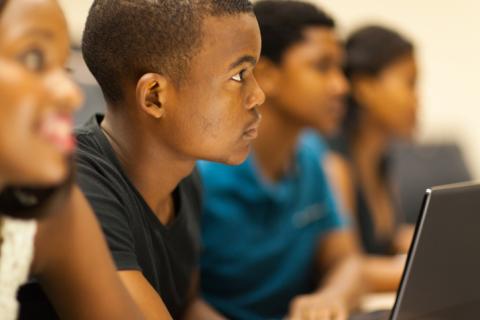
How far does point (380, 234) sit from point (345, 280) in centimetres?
56

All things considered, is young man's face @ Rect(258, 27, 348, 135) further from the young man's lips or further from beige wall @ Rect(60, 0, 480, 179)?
beige wall @ Rect(60, 0, 480, 179)

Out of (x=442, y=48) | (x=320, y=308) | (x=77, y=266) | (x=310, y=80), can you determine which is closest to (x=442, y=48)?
(x=442, y=48)

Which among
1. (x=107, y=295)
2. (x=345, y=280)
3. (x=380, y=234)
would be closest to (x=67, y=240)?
(x=107, y=295)

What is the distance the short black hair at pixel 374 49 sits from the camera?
2021mm

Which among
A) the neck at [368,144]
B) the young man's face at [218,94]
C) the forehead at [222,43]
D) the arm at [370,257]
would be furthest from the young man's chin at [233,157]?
the neck at [368,144]

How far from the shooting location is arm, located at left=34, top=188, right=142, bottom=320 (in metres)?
0.67

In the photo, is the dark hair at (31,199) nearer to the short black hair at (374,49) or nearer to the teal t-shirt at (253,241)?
the teal t-shirt at (253,241)

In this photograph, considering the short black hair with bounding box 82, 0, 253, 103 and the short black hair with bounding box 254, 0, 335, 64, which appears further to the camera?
the short black hair with bounding box 254, 0, 335, 64

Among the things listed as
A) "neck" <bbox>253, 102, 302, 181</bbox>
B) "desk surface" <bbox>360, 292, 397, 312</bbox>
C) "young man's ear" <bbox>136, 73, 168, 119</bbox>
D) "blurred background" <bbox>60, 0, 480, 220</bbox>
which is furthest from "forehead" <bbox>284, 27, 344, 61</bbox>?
"blurred background" <bbox>60, 0, 480, 220</bbox>

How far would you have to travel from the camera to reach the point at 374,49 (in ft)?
6.64

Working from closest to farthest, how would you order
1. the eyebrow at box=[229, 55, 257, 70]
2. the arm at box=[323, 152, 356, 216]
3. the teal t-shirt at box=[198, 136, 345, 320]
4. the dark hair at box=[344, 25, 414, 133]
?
the eyebrow at box=[229, 55, 257, 70], the teal t-shirt at box=[198, 136, 345, 320], the arm at box=[323, 152, 356, 216], the dark hair at box=[344, 25, 414, 133]

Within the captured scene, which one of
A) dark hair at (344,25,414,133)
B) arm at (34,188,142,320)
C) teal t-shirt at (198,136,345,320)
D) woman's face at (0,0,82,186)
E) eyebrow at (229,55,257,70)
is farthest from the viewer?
dark hair at (344,25,414,133)

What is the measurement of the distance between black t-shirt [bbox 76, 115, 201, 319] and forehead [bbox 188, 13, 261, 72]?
163 mm

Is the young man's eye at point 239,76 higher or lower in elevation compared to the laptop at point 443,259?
higher
